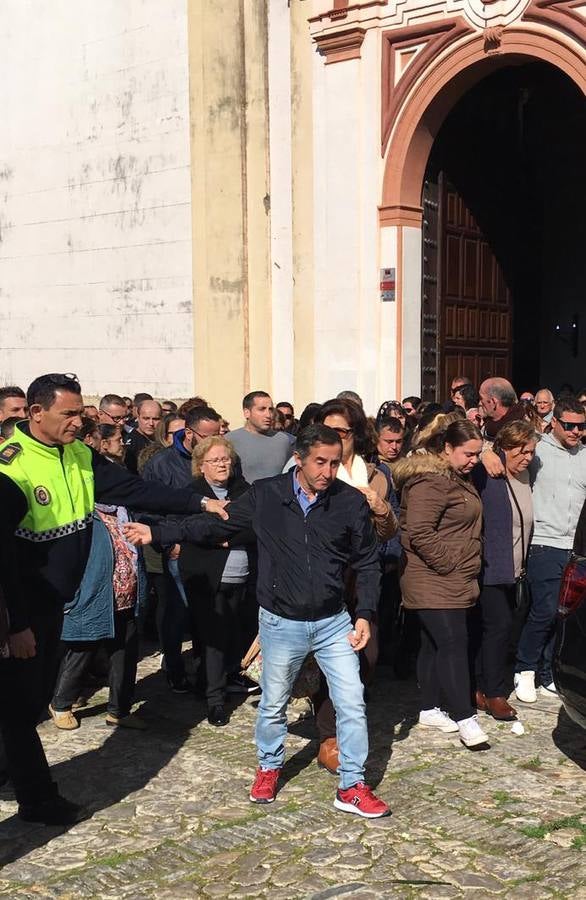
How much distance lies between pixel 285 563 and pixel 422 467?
1.29 m

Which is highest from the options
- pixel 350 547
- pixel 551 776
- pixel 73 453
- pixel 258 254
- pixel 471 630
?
pixel 258 254

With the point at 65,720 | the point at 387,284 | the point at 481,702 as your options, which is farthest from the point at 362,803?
the point at 387,284

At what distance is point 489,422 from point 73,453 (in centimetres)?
381

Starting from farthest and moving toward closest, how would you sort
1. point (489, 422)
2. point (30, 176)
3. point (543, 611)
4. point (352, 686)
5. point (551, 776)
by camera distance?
1. point (30, 176)
2. point (489, 422)
3. point (543, 611)
4. point (551, 776)
5. point (352, 686)

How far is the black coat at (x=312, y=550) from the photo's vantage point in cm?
481

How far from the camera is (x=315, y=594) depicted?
4797 mm

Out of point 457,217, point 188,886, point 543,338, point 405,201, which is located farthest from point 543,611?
point 543,338

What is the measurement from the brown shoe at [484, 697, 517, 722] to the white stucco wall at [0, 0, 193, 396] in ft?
30.2

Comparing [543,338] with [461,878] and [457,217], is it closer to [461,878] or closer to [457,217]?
[457,217]

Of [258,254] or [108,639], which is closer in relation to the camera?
[108,639]

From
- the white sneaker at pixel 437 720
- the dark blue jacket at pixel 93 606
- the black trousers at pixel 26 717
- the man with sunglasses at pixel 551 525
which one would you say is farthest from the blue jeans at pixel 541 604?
the black trousers at pixel 26 717

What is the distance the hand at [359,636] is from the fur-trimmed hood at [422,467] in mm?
1173

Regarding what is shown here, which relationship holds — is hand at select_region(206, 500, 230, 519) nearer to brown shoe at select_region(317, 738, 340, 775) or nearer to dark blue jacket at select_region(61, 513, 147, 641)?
dark blue jacket at select_region(61, 513, 147, 641)

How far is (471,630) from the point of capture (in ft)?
20.8
